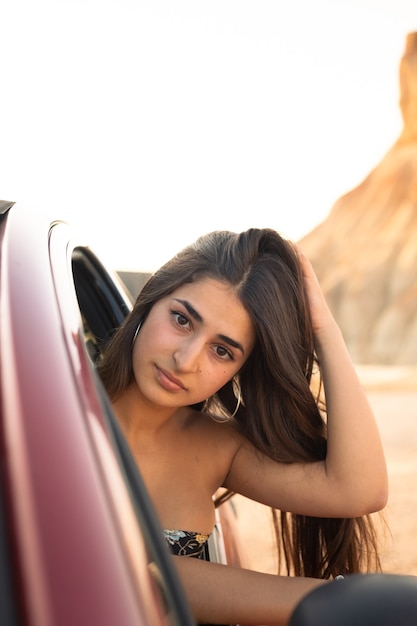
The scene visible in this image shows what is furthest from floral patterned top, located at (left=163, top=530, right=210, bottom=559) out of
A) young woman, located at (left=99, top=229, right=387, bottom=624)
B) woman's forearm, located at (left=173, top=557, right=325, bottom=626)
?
woman's forearm, located at (left=173, top=557, right=325, bottom=626)

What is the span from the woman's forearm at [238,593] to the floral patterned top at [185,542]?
0.30 metres

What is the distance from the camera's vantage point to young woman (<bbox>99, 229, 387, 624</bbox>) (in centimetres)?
213

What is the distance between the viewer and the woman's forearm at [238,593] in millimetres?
1649

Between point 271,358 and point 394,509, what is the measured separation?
637 centimetres

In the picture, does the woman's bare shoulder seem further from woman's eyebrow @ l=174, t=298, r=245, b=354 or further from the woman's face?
woman's eyebrow @ l=174, t=298, r=245, b=354

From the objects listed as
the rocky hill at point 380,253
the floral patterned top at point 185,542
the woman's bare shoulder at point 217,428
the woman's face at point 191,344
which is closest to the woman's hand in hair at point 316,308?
the woman's face at point 191,344

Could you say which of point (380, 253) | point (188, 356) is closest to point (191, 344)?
point (188, 356)

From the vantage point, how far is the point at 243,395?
7.91ft

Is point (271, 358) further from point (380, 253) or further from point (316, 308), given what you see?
point (380, 253)

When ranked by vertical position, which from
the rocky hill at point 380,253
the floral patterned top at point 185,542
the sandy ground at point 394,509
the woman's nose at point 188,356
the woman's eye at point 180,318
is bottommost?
the rocky hill at point 380,253

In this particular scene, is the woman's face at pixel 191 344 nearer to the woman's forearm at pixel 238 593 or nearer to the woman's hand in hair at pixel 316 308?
the woman's hand in hair at pixel 316 308

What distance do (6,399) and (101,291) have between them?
6.01 feet

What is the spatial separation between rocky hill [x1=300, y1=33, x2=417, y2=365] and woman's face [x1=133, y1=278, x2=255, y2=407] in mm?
25901

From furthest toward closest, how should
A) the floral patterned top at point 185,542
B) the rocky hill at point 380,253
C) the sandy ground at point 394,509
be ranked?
the rocky hill at point 380,253 → the sandy ground at point 394,509 → the floral patterned top at point 185,542
